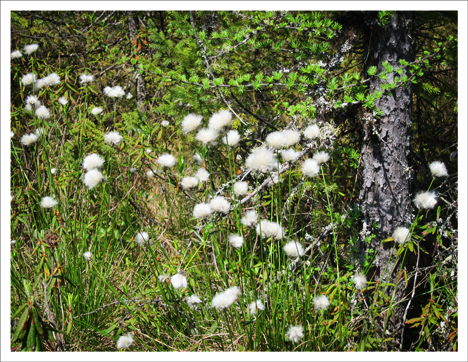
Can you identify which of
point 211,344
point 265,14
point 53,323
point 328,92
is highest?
point 265,14

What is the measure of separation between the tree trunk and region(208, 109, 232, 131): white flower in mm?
825

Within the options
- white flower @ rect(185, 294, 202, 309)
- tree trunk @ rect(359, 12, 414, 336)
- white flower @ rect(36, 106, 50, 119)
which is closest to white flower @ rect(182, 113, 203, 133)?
white flower @ rect(185, 294, 202, 309)

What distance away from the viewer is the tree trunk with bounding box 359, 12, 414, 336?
1.69 meters

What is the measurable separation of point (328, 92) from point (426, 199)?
2.44 feet

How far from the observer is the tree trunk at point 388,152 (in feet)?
5.54

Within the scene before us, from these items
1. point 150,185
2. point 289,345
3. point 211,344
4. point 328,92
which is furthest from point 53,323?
point 328,92

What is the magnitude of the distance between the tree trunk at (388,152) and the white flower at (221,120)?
2.71 ft

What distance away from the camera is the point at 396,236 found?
147cm

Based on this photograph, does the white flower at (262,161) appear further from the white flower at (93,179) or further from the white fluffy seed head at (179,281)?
the white flower at (93,179)

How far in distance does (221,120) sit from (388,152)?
1.04 metres

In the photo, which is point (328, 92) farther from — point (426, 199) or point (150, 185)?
point (150, 185)

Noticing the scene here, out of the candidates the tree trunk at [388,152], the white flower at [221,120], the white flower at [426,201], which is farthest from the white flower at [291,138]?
the white flower at [426,201]

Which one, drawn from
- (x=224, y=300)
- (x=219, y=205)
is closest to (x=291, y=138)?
(x=219, y=205)

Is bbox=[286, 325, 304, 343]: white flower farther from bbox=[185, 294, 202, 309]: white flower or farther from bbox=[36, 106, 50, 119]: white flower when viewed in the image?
bbox=[36, 106, 50, 119]: white flower
